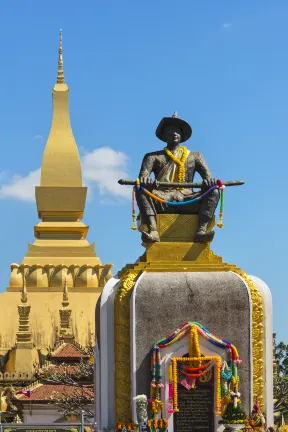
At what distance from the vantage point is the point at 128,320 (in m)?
19.5

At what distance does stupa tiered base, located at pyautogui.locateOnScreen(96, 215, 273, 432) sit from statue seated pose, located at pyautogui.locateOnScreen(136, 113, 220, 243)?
52 cm

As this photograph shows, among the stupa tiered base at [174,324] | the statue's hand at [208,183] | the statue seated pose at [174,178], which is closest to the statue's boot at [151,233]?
the statue seated pose at [174,178]

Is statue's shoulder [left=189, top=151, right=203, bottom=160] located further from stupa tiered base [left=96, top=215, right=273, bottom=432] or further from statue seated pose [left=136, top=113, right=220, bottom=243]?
stupa tiered base [left=96, top=215, right=273, bottom=432]

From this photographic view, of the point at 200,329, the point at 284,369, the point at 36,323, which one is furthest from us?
the point at 36,323

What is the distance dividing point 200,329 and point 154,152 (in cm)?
297

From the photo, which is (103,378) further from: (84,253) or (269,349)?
(84,253)

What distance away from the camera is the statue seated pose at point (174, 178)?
66.1 ft

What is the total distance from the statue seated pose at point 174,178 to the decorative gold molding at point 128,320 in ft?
1.33

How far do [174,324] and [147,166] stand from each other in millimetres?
2528

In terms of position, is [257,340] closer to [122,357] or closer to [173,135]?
[122,357]

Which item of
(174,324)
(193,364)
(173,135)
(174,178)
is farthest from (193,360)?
(173,135)

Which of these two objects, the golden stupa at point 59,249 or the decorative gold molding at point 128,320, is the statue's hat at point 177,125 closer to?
the decorative gold molding at point 128,320

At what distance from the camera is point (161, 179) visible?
20.6 metres

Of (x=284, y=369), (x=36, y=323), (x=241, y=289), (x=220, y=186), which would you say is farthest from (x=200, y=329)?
(x=36, y=323)
